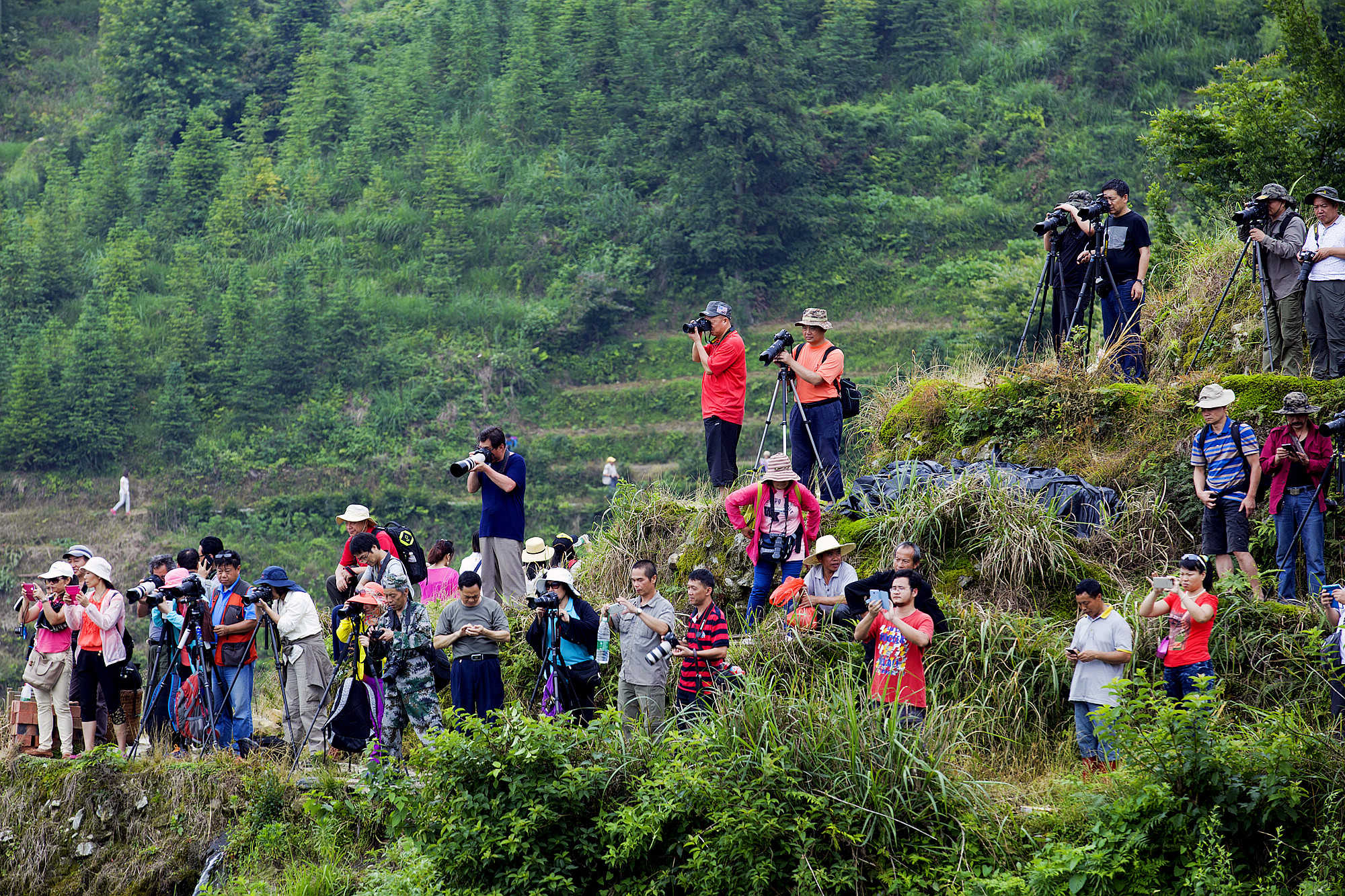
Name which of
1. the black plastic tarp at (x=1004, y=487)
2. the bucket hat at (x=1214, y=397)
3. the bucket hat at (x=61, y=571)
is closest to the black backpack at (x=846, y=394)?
the black plastic tarp at (x=1004, y=487)

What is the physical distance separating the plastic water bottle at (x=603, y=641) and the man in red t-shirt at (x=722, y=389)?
2229 mm

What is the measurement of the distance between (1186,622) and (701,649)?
9.29 ft

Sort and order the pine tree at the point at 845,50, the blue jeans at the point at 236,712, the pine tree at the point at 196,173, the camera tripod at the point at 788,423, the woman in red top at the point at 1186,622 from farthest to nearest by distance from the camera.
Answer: the pine tree at the point at 196,173
the pine tree at the point at 845,50
the camera tripod at the point at 788,423
the blue jeans at the point at 236,712
the woman in red top at the point at 1186,622

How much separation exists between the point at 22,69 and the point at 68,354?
56.9ft

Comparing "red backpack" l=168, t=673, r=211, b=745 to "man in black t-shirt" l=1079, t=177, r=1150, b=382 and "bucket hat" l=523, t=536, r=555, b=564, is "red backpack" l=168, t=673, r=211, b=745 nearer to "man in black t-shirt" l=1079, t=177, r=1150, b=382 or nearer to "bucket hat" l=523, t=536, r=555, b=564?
"bucket hat" l=523, t=536, r=555, b=564

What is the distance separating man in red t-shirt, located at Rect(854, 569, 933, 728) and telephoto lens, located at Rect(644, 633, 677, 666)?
117 cm

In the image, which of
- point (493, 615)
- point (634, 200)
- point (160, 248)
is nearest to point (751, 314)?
point (634, 200)

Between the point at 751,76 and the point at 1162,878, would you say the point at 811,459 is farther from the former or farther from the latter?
the point at 751,76

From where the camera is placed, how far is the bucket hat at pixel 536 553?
1131cm

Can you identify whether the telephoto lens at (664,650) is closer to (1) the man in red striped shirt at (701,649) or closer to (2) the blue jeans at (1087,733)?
(1) the man in red striped shirt at (701,649)

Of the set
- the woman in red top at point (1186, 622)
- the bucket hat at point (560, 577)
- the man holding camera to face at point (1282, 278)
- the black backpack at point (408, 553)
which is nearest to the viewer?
the woman in red top at point (1186, 622)

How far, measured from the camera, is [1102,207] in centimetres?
1036

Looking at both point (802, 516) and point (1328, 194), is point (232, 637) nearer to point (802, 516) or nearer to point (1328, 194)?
point (802, 516)

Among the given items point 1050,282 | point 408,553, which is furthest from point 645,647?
point 1050,282
